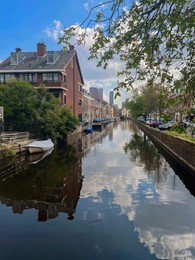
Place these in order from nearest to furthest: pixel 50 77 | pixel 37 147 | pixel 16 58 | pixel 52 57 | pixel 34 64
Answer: pixel 37 147 → pixel 50 77 → pixel 52 57 → pixel 34 64 → pixel 16 58

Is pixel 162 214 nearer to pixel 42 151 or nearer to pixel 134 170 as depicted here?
pixel 134 170

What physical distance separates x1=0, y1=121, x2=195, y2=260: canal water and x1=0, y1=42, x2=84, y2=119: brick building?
26.8 meters

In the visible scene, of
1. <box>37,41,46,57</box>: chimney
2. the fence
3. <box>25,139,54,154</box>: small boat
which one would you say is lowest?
<box>25,139,54,154</box>: small boat

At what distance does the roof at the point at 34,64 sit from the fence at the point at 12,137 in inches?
778

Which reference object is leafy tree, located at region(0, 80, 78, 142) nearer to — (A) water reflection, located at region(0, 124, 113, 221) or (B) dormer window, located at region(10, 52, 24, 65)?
(A) water reflection, located at region(0, 124, 113, 221)

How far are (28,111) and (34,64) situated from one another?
2045 cm

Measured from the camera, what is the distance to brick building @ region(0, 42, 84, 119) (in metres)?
44.2

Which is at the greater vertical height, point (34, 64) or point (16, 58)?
point (16, 58)

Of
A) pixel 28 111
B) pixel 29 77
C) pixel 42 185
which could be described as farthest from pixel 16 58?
pixel 42 185

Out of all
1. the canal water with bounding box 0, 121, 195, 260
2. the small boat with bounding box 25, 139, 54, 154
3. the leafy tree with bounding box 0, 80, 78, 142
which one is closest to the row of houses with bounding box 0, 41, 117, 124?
the leafy tree with bounding box 0, 80, 78, 142

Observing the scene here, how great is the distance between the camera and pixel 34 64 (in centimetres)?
4678

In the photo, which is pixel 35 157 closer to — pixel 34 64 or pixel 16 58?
pixel 34 64

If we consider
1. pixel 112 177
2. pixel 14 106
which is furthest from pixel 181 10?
pixel 14 106

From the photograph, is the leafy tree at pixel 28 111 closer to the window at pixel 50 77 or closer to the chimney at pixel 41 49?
the window at pixel 50 77
